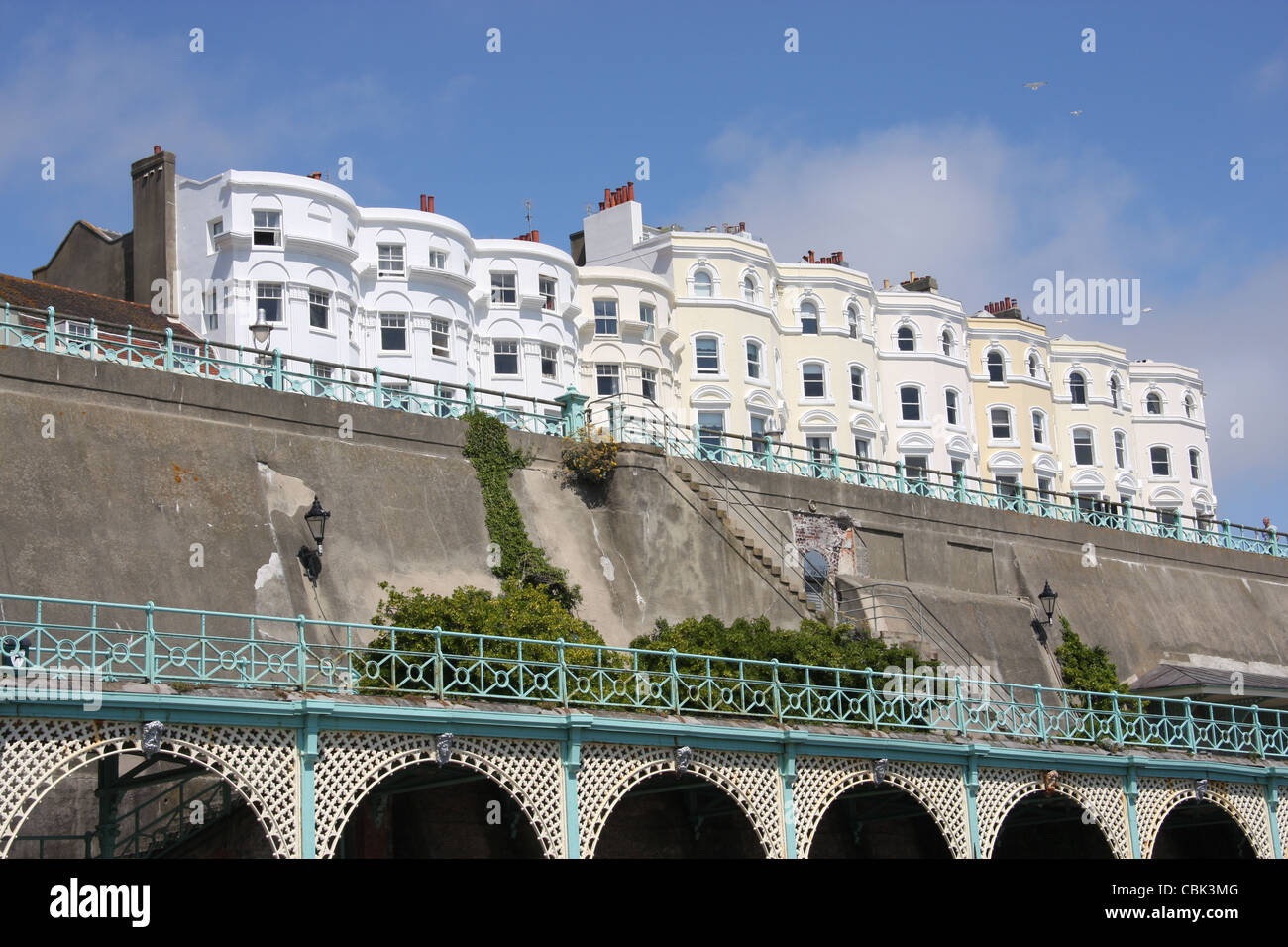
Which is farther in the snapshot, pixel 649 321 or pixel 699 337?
pixel 699 337

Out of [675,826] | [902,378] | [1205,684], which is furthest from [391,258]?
[675,826]

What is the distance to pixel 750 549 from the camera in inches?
1316

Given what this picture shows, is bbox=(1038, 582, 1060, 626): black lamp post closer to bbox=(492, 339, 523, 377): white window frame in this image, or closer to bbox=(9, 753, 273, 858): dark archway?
bbox=(492, 339, 523, 377): white window frame

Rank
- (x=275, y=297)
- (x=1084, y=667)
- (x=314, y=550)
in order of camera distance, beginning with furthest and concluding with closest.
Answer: (x=275, y=297), (x=1084, y=667), (x=314, y=550)

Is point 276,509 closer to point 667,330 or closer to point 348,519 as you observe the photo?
point 348,519

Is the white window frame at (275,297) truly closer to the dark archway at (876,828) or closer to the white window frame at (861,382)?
the white window frame at (861,382)

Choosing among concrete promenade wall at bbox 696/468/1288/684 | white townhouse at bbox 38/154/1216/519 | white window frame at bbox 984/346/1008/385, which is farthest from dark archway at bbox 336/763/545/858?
white window frame at bbox 984/346/1008/385

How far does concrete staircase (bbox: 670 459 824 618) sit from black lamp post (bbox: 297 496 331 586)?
28.8 ft

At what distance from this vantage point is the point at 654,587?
32.1m

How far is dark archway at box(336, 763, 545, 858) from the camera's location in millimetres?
22984

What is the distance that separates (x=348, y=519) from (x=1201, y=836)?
56.7ft
